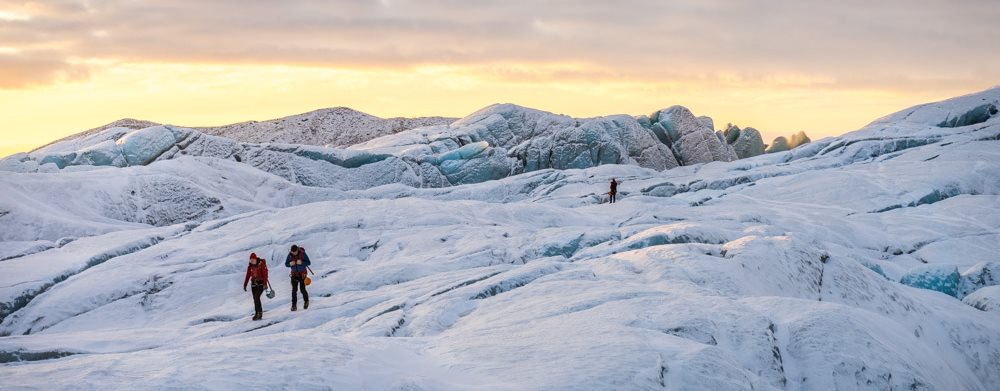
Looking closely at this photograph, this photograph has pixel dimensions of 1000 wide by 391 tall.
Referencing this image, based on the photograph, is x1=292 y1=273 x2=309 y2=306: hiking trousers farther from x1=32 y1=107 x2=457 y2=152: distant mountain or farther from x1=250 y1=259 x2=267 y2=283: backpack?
x1=32 y1=107 x2=457 y2=152: distant mountain

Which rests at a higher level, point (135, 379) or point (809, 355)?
point (135, 379)

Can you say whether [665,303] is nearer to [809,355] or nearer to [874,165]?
[809,355]

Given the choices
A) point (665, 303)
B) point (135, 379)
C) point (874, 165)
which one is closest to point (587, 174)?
point (874, 165)

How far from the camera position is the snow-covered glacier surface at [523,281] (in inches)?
558

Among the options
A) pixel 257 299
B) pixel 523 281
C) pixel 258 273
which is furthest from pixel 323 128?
pixel 523 281

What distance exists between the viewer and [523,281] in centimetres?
2267

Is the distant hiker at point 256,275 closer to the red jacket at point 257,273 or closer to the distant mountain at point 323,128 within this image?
the red jacket at point 257,273

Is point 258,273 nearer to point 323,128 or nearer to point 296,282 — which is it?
point 296,282

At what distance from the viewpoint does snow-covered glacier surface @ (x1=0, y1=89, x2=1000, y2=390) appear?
46.5 feet

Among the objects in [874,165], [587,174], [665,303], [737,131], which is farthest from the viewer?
[737,131]

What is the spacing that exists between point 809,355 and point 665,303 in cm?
320

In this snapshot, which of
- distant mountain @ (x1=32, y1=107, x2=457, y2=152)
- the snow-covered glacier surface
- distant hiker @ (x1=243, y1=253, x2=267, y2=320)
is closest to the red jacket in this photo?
distant hiker @ (x1=243, y1=253, x2=267, y2=320)

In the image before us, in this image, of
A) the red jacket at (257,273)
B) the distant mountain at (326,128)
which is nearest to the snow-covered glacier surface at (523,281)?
the red jacket at (257,273)

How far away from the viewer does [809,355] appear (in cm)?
1638
